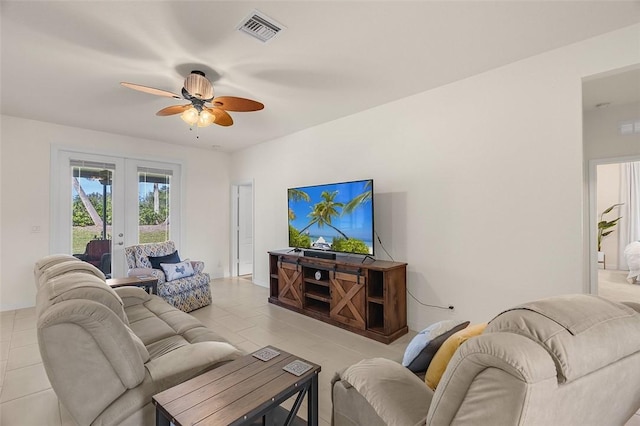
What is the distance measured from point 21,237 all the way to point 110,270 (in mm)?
1239

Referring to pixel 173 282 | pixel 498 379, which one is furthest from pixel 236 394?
pixel 173 282

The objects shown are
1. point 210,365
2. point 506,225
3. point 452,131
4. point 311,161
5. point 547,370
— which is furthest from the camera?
point 311,161

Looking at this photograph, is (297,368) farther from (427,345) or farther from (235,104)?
(235,104)

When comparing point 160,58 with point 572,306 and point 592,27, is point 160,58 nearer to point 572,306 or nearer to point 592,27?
point 572,306

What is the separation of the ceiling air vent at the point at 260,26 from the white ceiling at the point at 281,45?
1.6 inches

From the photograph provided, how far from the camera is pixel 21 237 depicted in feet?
14.0

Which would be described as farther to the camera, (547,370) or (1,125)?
(1,125)

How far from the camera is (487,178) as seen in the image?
9.58ft

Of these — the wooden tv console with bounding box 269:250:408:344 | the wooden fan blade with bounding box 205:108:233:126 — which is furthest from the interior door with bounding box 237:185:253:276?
the wooden fan blade with bounding box 205:108:233:126

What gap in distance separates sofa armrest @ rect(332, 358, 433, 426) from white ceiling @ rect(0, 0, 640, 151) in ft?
7.29

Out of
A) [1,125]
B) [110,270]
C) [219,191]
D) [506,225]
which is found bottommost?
[110,270]

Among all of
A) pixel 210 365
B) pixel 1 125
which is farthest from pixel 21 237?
pixel 210 365

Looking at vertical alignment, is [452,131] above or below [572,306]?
above

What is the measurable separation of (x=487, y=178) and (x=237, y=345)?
9.96 feet
